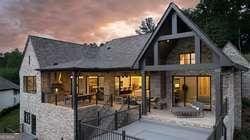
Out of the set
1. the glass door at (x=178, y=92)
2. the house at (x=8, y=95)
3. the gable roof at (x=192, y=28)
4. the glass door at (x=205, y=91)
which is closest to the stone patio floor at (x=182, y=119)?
the glass door at (x=205, y=91)

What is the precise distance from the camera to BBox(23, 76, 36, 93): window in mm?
22423

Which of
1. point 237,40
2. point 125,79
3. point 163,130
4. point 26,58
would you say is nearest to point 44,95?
point 26,58

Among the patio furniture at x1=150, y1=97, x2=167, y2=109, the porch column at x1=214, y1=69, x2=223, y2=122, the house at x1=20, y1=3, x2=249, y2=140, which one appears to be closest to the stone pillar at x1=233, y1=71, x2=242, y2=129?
the house at x1=20, y1=3, x2=249, y2=140

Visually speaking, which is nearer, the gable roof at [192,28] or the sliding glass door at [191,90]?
the gable roof at [192,28]

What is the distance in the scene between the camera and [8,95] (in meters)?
39.2

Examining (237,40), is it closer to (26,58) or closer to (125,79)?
(125,79)

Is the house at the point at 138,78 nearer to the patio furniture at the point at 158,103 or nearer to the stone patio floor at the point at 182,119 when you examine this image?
the stone patio floor at the point at 182,119

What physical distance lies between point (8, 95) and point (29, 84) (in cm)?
1864

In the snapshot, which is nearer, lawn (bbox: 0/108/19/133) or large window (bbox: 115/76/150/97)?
large window (bbox: 115/76/150/97)

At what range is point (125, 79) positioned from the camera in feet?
72.7

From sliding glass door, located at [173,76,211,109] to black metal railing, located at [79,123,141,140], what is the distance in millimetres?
6997

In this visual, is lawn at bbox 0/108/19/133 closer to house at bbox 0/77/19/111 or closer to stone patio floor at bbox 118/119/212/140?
house at bbox 0/77/19/111

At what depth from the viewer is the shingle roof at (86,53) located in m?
20.5

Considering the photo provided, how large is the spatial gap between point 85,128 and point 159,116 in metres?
4.57
